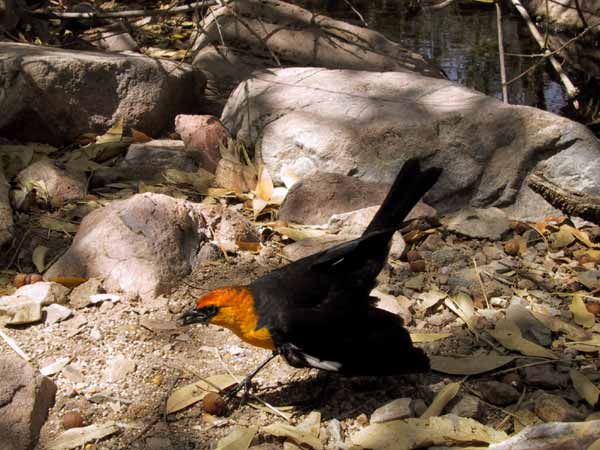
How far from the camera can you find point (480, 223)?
4.12 m

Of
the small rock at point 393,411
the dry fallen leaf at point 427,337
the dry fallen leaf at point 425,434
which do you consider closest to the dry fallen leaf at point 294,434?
the dry fallen leaf at point 425,434

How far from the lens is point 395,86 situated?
4977 millimetres

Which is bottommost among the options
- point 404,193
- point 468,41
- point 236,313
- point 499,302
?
point 468,41

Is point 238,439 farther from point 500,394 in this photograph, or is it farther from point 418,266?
point 418,266

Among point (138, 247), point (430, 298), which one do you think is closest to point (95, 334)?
point (138, 247)

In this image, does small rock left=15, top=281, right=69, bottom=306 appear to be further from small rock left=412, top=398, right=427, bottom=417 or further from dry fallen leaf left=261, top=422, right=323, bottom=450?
small rock left=412, top=398, right=427, bottom=417

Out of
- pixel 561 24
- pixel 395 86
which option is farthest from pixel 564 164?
pixel 561 24

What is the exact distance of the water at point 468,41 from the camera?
7180mm

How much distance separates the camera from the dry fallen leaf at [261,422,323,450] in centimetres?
269

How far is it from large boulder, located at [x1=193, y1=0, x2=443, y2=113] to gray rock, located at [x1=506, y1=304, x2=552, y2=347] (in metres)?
3.10

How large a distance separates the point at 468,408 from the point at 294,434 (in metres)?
0.68

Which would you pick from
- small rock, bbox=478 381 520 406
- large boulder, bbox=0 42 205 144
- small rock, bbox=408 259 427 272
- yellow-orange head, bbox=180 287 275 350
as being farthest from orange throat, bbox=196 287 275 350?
large boulder, bbox=0 42 205 144

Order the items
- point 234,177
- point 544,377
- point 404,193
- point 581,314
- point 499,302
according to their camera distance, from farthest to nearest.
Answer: point 234,177
point 499,302
point 581,314
point 404,193
point 544,377

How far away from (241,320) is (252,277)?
0.91m
